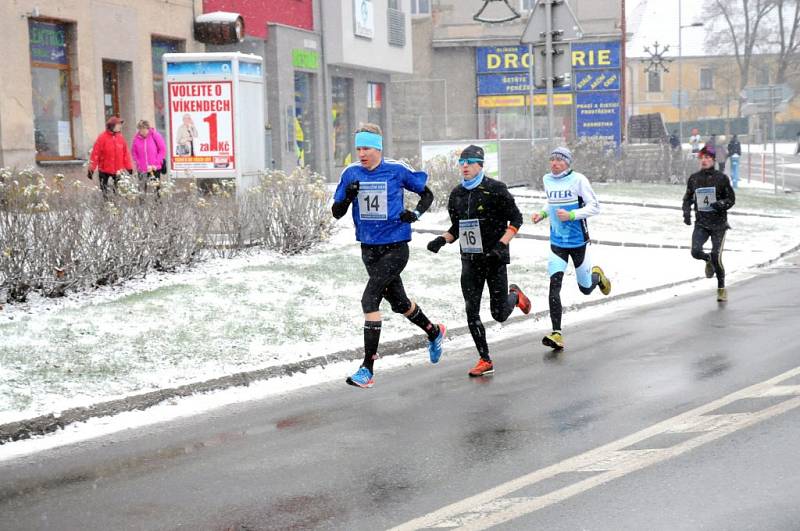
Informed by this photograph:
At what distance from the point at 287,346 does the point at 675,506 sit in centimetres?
559

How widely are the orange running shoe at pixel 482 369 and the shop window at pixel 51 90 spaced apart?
14.3m

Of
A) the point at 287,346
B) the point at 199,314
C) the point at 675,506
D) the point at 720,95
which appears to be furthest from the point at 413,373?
the point at 720,95

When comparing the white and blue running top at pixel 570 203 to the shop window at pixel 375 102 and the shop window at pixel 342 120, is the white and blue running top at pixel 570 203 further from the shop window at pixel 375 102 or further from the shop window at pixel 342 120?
the shop window at pixel 375 102

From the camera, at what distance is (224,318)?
11.5 m

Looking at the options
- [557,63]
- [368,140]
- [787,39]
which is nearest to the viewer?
[368,140]

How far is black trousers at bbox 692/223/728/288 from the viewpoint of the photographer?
45.4 feet

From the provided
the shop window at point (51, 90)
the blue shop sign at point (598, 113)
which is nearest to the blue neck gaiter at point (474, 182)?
the shop window at point (51, 90)

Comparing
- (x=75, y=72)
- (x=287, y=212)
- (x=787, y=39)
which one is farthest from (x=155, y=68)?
(x=787, y=39)

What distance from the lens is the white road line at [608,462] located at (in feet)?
17.7

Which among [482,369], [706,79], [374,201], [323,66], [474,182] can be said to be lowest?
[482,369]

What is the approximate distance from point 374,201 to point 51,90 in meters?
14.8

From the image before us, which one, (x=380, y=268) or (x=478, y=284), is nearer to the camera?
(x=380, y=268)

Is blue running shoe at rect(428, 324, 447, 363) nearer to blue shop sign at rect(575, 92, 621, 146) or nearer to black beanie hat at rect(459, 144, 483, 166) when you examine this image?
black beanie hat at rect(459, 144, 483, 166)

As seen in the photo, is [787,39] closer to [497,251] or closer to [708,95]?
[708,95]
